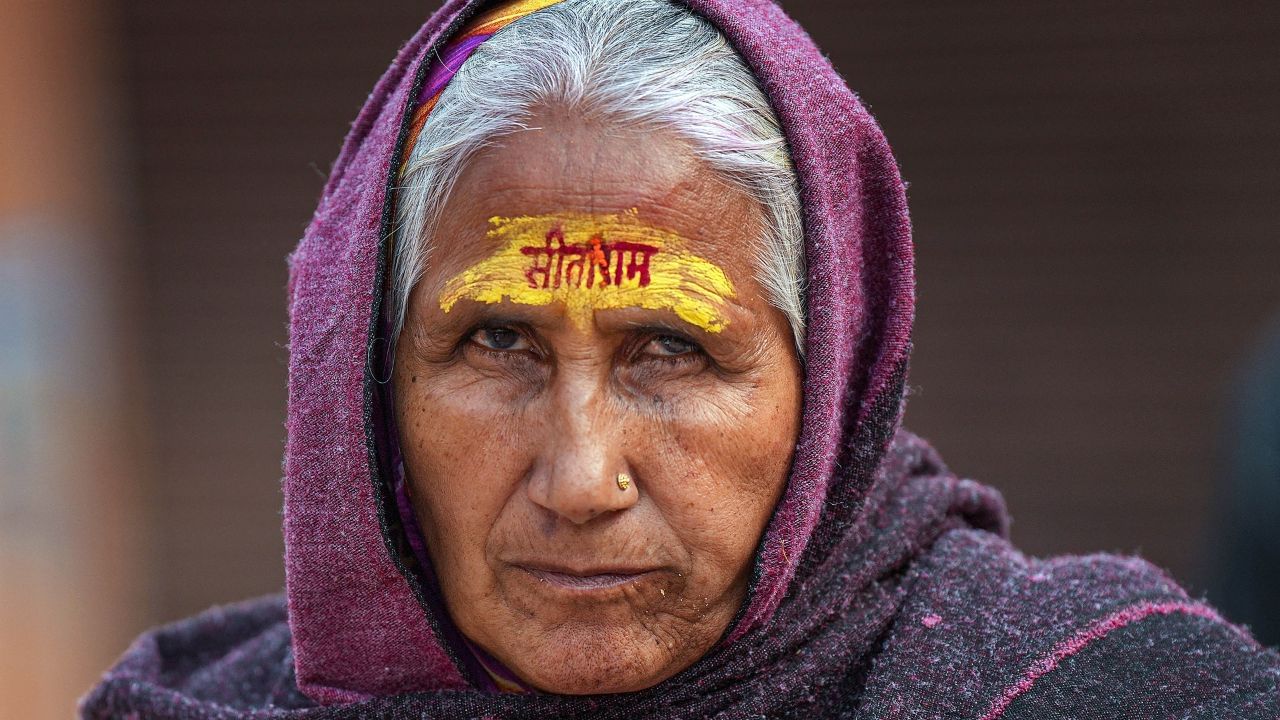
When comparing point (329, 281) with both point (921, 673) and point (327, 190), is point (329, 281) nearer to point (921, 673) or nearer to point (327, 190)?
point (327, 190)

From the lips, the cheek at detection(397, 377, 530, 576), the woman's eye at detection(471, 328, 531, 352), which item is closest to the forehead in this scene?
the woman's eye at detection(471, 328, 531, 352)

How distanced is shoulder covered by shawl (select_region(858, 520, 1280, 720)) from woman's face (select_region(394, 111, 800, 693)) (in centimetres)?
33

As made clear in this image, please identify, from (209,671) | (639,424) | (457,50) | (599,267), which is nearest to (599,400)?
(639,424)

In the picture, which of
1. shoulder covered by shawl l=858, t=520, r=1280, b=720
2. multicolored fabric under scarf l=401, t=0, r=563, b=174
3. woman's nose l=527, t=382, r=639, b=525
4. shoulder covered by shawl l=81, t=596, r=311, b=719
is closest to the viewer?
woman's nose l=527, t=382, r=639, b=525

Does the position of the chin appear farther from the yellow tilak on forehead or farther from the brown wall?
the brown wall

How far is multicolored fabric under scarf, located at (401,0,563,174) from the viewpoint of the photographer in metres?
2.10

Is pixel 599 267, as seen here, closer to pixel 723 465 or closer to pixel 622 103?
pixel 622 103

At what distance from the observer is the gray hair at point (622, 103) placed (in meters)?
1.94

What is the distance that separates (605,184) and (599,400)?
0.32 metres

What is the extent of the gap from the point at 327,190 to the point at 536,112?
1.85 feet

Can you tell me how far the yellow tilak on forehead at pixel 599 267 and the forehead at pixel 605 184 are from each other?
0.02m

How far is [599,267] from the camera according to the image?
75.6 inches

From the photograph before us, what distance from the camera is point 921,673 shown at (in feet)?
6.68

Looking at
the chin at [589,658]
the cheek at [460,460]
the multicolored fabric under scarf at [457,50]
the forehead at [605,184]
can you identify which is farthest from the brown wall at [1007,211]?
the chin at [589,658]
